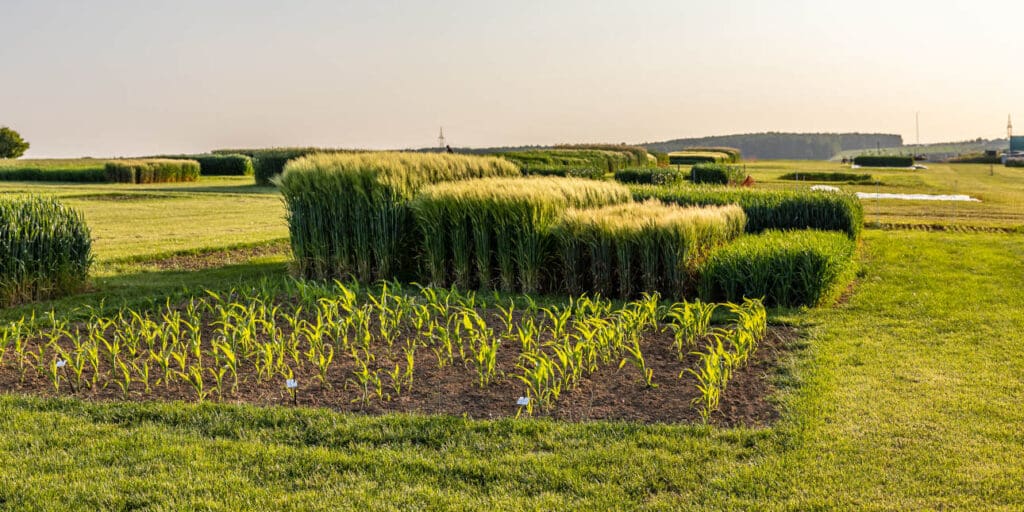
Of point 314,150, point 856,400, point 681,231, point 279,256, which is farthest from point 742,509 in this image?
point 314,150

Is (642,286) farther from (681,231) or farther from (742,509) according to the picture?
(742,509)

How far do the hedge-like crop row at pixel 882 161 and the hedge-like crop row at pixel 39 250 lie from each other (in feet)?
203

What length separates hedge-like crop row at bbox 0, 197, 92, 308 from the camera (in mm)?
8898

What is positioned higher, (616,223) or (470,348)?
(616,223)

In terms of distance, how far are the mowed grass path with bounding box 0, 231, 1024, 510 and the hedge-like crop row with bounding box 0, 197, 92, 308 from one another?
405 centimetres

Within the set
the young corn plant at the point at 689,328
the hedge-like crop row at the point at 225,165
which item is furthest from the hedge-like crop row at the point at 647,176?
the hedge-like crop row at the point at 225,165

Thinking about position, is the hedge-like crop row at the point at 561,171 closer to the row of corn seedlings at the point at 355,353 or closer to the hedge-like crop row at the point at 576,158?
the hedge-like crop row at the point at 576,158

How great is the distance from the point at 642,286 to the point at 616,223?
32.8 inches

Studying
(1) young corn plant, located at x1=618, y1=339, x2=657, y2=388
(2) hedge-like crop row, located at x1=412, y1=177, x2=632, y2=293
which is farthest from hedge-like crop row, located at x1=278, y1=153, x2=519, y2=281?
(1) young corn plant, located at x1=618, y1=339, x2=657, y2=388

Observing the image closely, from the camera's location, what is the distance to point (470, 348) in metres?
6.63

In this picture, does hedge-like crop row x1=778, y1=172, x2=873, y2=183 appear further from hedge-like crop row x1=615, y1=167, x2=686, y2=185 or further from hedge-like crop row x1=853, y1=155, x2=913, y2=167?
hedge-like crop row x1=853, y1=155, x2=913, y2=167

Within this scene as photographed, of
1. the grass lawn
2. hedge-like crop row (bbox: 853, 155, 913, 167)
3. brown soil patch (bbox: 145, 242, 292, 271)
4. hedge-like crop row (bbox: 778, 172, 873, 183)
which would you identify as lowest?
the grass lawn

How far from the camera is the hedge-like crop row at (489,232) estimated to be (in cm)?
957

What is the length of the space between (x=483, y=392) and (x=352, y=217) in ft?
18.3
